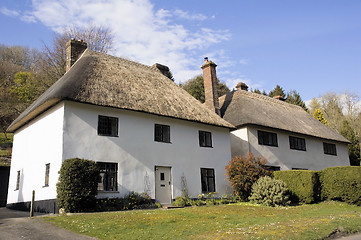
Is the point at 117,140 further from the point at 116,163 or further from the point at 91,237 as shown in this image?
the point at 91,237

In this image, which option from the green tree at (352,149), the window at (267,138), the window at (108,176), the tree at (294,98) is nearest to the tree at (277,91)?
the tree at (294,98)

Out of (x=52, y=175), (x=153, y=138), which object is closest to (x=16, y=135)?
(x=52, y=175)

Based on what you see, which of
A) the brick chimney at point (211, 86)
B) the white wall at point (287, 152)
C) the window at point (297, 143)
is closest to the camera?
the white wall at point (287, 152)

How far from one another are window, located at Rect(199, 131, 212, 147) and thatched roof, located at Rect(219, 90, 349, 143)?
321cm

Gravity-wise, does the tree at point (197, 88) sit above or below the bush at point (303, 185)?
above

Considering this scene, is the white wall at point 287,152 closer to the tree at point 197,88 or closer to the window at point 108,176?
the window at point 108,176

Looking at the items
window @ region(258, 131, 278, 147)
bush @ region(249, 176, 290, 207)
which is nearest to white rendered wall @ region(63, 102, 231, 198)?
bush @ region(249, 176, 290, 207)

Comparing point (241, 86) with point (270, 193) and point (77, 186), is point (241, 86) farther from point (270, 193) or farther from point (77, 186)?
point (77, 186)

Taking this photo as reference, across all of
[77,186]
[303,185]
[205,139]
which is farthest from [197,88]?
[77,186]

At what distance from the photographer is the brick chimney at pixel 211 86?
2388cm

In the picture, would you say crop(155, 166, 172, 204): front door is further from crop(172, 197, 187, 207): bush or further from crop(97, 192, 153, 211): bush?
crop(97, 192, 153, 211): bush

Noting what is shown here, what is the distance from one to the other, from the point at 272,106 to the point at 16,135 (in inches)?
832

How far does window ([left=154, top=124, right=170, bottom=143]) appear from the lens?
58.5 feet

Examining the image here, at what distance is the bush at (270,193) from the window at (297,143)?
29.9 feet
